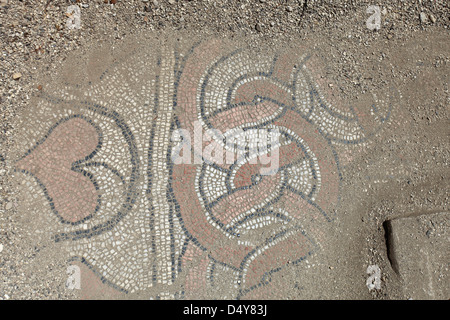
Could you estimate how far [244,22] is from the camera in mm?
4336

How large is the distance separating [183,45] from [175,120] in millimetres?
1133

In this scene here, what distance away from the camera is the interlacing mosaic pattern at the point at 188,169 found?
156 inches

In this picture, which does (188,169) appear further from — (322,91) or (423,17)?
(423,17)

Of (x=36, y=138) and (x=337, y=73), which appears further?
(x=337, y=73)

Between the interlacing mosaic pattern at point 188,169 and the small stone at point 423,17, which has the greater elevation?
the small stone at point 423,17

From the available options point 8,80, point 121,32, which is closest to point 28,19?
point 8,80

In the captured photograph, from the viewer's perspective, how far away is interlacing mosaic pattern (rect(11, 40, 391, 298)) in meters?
3.96

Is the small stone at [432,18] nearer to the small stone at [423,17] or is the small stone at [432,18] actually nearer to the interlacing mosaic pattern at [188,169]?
the small stone at [423,17]

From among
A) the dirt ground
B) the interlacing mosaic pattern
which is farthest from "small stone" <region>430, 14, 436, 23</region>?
the interlacing mosaic pattern

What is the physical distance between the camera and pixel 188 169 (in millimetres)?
4129

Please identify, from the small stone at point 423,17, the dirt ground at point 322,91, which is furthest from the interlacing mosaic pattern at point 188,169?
the small stone at point 423,17

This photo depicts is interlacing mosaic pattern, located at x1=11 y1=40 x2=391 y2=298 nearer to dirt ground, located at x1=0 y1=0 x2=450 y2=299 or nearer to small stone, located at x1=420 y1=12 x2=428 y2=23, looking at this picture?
dirt ground, located at x1=0 y1=0 x2=450 y2=299

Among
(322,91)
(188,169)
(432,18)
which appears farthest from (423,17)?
(188,169)
